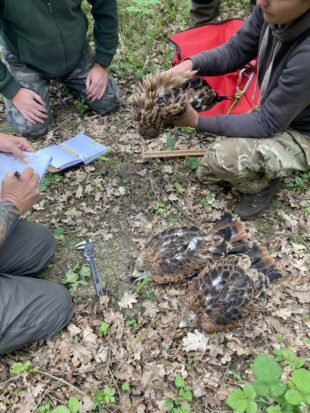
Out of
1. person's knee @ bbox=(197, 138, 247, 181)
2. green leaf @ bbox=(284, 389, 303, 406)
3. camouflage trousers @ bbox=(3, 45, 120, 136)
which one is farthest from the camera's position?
camouflage trousers @ bbox=(3, 45, 120, 136)

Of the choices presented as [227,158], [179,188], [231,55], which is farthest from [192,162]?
[231,55]

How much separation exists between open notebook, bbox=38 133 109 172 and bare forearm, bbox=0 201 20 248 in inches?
61.2

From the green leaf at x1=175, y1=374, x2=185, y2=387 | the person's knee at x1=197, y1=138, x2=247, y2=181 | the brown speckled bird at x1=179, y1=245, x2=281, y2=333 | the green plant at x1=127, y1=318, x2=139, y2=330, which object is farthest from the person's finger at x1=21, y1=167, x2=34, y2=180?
the green leaf at x1=175, y1=374, x2=185, y2=387

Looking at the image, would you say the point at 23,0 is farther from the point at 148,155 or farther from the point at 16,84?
the point at 148,155

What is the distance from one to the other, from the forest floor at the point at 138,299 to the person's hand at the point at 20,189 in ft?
3.15

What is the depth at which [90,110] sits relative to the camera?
17.9 feet

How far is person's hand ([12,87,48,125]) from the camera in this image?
4848 mm

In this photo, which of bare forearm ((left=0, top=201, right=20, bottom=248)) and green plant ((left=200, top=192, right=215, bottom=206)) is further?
green plant ((left=200, top=192, right=215, bottom=206))

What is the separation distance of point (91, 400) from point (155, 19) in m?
6.08

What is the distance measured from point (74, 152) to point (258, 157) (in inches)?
86.4

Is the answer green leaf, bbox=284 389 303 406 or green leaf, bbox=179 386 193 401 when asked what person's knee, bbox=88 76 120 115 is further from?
green leaf, bbox=284 389 303 406

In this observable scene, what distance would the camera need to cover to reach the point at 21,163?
140 inches

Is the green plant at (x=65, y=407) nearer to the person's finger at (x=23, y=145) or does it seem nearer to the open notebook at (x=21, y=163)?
the open notebook at (x=21, y=163)

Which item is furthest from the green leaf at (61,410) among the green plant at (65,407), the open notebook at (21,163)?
the open notebook at (21,163)
